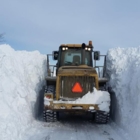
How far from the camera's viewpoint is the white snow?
26.7 feet

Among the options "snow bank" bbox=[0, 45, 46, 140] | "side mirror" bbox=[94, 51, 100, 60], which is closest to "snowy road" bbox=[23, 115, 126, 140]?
"snow bank" bbox=[0, 45, 46, 140]

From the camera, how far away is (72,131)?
29.6 feet

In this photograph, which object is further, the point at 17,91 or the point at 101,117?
the point at 101,117

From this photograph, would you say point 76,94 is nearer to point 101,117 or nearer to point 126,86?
point 101,117

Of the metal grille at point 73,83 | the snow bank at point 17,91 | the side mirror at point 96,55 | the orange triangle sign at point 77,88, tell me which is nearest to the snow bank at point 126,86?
→ the side mirror at point 96,55

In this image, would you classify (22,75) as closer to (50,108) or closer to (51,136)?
(50,108)

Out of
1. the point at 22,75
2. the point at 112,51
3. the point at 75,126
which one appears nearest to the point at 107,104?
the point at 75,126

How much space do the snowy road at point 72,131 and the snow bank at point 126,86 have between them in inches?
19.4

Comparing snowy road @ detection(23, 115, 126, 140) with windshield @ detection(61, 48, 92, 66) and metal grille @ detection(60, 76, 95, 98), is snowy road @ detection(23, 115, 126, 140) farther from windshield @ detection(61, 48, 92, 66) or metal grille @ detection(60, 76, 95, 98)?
windshield @ detection(61, 48, 92, 66)

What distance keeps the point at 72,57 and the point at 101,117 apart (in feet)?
10.6

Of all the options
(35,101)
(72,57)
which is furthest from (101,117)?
(72,57)

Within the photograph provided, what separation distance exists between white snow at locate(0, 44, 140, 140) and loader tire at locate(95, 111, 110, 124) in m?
0.27

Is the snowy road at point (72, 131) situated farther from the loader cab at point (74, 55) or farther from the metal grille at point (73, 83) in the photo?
the loader cab at point (74, 55)

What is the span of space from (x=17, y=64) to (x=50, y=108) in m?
3.24
